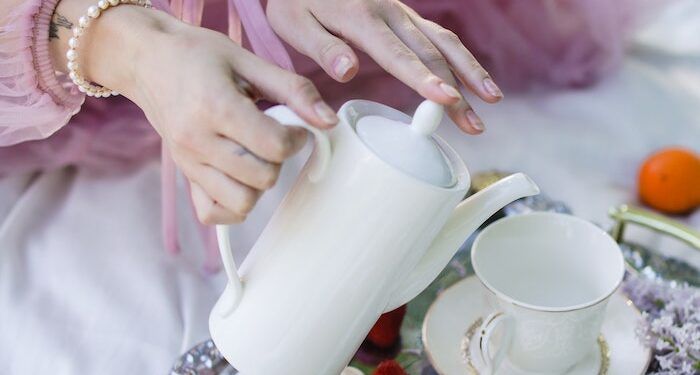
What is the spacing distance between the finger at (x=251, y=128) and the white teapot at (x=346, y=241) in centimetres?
2

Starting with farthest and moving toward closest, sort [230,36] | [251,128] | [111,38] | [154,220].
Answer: [154,220] < [230,36] < [111,38] < [251,128]

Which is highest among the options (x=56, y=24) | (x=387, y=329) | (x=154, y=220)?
(x=56, y=24)

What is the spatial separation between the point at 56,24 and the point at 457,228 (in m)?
0.31

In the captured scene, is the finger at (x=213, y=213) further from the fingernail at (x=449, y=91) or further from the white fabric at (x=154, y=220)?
the white fabric at (x=154, y=220)

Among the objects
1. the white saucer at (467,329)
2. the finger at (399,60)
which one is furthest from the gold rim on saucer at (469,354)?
the finger at (399,60)

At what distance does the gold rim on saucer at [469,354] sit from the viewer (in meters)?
0.56

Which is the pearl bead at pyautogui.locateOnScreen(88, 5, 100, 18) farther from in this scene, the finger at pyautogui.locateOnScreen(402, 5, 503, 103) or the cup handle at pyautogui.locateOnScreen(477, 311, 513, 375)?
the cup handle at pyautogui.locateOnScreen(477, 311, 513, 375)

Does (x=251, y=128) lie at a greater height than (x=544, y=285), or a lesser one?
greater

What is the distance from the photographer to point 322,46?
527 mm

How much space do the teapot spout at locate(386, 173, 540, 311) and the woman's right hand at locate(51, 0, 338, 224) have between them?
12cm

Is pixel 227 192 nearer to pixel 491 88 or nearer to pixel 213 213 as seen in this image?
pixel 213 213

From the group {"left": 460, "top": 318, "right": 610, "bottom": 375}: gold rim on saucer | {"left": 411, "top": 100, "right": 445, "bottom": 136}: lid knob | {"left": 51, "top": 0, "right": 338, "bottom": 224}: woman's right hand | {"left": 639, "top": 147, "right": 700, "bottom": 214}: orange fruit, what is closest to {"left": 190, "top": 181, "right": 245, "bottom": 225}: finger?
{"left": 51, "top": 0, "right": 338, "bottom": 224}: woman's right hand

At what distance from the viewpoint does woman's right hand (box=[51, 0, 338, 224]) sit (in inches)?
15.9

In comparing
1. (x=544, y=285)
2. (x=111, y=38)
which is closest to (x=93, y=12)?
(x=111, y=38)
